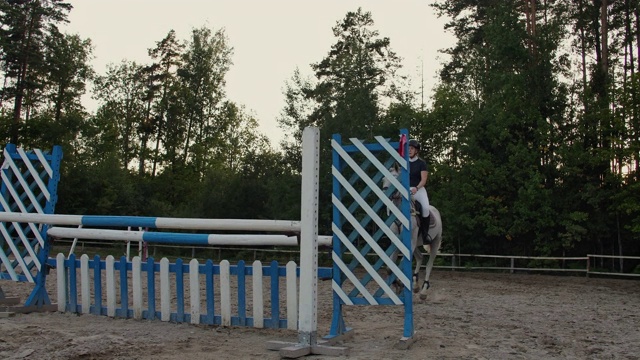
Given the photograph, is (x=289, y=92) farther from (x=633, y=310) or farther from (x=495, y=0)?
(x=633, y=310)

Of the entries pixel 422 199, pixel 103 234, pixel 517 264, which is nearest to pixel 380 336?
pixel 422 199

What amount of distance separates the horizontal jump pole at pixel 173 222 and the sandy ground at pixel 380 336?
1060 millimetres

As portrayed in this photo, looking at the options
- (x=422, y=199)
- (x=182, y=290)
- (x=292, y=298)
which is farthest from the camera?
(x=422, y=199)

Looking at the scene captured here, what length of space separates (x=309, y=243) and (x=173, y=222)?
1.74 meters

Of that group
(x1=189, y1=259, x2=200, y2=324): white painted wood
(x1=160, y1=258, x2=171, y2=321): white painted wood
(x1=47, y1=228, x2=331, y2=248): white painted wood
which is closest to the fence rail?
(x1=47, y1=228, x2=331, y2=248): white painted wood

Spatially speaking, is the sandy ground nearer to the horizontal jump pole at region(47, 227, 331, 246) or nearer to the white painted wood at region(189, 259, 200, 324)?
the white painted wood at region(189, 259, 200, 324)

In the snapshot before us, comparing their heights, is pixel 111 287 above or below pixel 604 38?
below

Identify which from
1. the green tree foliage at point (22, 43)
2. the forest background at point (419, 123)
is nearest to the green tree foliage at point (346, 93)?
the forest background at point (419, 123)

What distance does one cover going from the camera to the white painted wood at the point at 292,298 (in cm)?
580

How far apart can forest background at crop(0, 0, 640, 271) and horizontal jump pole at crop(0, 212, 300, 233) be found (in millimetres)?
19163

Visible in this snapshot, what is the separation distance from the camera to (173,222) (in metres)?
6.33

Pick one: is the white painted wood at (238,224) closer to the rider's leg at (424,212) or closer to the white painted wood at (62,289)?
the white painted wood at (62,289)

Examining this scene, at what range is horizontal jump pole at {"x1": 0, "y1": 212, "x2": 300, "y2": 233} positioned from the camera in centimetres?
578

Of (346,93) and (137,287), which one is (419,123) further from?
(137,287)
